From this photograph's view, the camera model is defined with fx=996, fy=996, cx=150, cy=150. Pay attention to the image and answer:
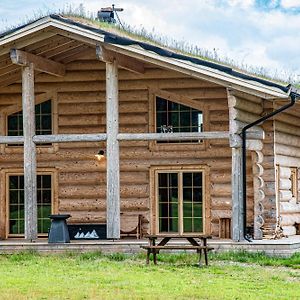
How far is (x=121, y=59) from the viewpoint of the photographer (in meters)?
22.6

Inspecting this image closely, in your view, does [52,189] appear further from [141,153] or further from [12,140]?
[12,140]

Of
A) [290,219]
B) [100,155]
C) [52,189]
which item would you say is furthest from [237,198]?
[52,189]

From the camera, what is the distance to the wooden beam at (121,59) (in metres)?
21.9

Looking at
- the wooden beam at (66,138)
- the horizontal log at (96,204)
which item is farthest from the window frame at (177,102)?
the wooden beam at (66,138)

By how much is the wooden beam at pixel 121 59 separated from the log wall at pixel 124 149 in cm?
51

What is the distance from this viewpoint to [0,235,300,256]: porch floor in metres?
20.9

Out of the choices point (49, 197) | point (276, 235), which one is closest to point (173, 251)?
point (276, 235)


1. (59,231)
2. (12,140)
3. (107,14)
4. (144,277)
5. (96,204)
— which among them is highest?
(107,14)

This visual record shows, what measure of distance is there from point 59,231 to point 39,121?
4.09 metres

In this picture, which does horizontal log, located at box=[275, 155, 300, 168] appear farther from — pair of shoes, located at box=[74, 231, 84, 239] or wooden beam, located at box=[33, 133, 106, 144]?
pair of shoes, located at box=[74, 231, 84, 239]

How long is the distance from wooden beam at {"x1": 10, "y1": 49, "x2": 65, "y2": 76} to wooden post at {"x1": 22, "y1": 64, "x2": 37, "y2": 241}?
214mm

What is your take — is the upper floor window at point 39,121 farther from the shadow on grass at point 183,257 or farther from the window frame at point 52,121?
the shadow on grass at point 183,257

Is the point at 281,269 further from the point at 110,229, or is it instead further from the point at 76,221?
the point at 76,221

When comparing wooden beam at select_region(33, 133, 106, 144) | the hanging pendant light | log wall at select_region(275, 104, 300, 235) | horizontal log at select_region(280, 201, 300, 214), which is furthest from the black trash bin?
horizontal log at select_region(280, 201, 300, 214)
